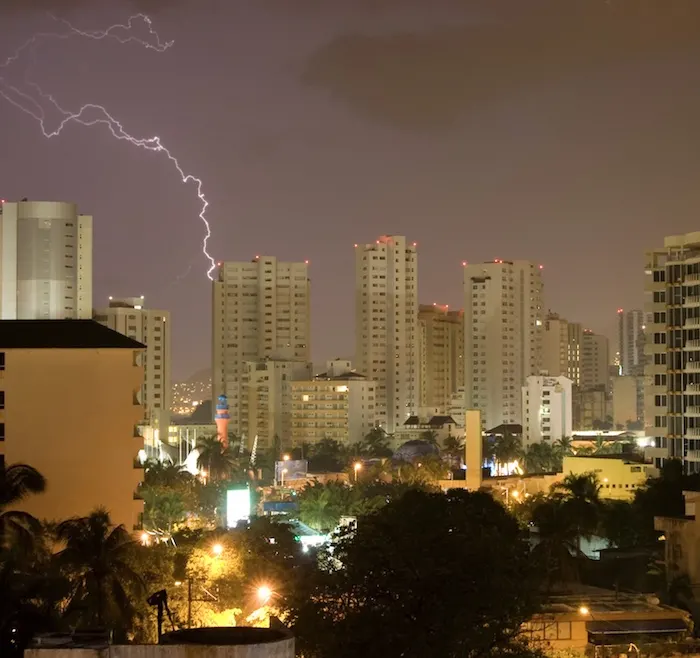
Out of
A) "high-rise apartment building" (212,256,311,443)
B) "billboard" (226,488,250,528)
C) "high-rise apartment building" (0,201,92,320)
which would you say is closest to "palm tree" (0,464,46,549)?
"billboard" (226,488,250,528)

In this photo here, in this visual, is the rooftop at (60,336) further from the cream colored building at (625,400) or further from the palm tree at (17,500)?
the cream colored building at (625,400)

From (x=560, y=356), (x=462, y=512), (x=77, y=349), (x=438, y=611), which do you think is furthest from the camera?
(x=560, y=356)

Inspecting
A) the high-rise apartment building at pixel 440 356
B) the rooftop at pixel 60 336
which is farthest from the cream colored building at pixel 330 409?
the rooftop at pixel 60 336

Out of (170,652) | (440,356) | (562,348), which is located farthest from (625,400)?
(170,652)

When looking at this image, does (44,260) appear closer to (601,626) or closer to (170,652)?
(601,626)

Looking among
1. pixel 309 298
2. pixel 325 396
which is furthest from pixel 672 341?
pixel 309 298

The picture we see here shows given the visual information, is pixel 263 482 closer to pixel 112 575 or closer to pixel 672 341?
pixel 672 341

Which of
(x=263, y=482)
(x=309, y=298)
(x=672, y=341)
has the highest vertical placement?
(x=309, y=298)

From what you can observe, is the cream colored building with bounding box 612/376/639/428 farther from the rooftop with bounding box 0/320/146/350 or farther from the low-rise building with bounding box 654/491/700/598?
the rooftop with bounding box 0/320/146/350
